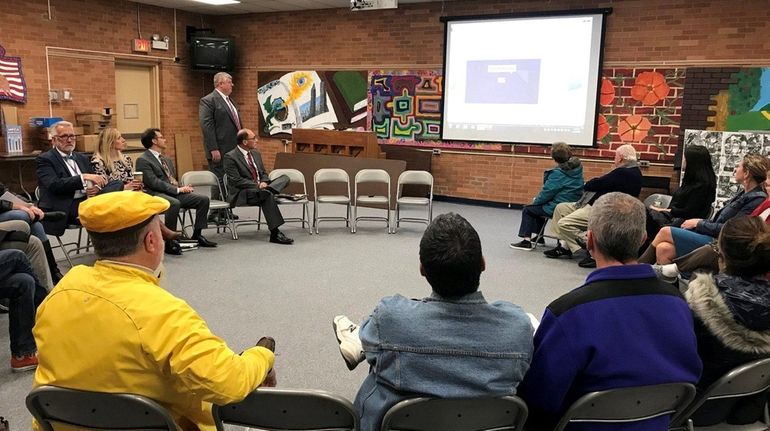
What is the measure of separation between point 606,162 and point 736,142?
67.3 inches

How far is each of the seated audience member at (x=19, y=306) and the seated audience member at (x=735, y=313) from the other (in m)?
3.11

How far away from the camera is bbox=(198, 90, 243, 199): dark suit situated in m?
6.79

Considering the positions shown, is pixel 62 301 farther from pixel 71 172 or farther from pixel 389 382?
pixel 71 172

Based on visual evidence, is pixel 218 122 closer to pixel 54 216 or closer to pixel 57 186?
pixel 57 186

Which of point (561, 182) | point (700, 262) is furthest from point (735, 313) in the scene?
point (561, 182)

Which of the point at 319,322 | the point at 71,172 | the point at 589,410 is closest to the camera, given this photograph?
the point at 589,410

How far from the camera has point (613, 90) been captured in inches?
299

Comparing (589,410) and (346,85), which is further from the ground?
(346,85)

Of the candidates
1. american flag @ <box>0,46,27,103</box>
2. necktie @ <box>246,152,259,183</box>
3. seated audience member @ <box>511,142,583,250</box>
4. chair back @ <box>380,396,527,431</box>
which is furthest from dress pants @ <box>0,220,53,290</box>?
american flag @ <box>0,46,27,103</box>

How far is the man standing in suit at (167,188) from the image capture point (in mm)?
5512

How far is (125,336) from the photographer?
1.44 m

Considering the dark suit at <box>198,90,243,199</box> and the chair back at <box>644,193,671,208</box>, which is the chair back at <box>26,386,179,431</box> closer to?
the chair back at <box>644,193,671,208</box>

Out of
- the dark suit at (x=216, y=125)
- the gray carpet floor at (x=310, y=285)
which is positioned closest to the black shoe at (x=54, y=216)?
the gray carpet floor at (x=310, y=285)

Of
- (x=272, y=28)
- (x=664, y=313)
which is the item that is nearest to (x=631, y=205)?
(x=664, y=313)
